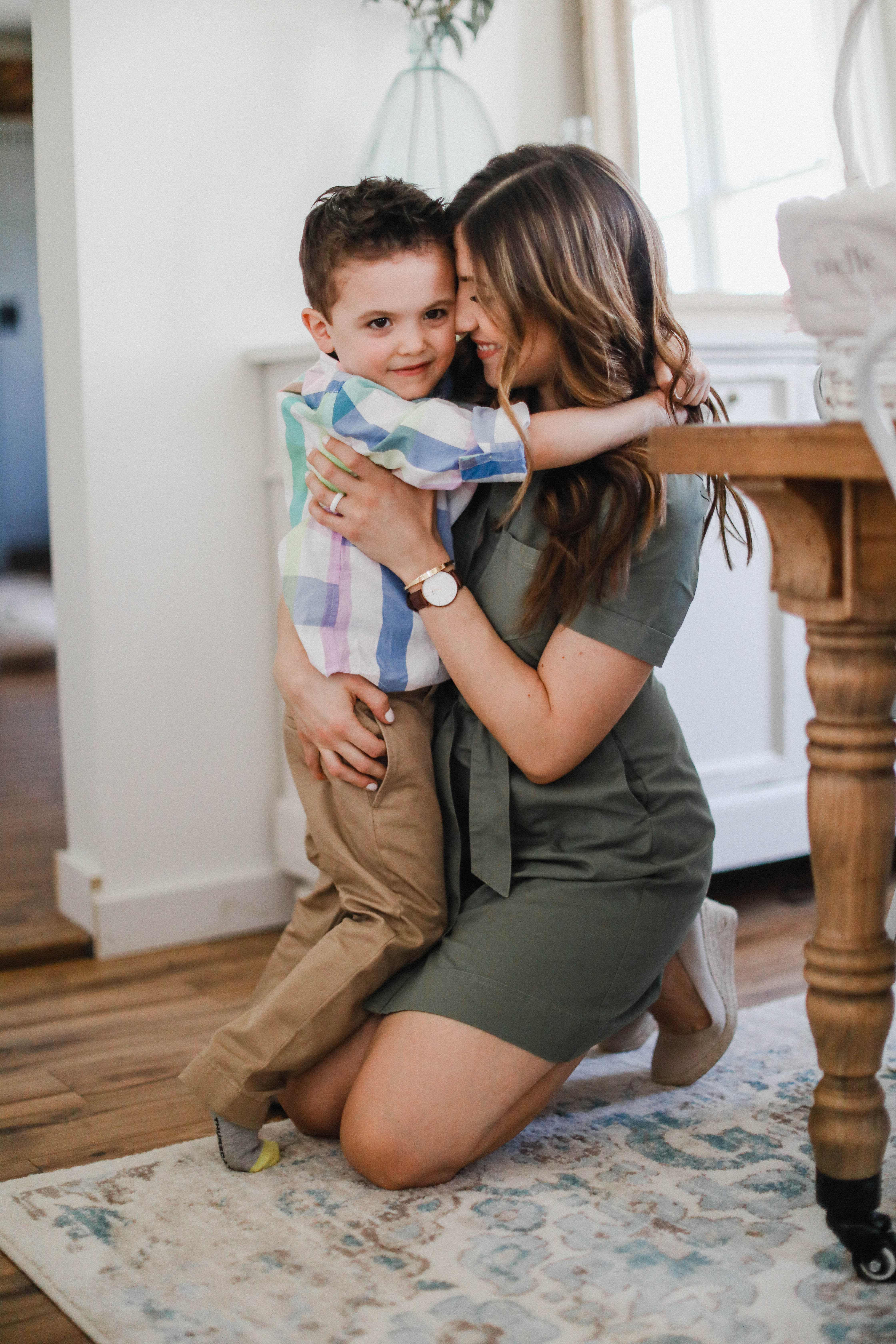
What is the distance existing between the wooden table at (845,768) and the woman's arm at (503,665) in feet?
0.88

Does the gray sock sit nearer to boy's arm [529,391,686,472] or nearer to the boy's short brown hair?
boy's arm [529,391,686,472]

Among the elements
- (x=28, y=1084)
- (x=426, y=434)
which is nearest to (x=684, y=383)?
(x=426, y=434)

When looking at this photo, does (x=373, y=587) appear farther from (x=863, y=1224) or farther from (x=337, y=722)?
(x=863, y=1224)

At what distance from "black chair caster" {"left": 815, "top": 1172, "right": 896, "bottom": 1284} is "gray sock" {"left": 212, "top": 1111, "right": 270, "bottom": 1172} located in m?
0.57

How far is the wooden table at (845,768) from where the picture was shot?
3.30 feet

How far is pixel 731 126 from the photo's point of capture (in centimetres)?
250

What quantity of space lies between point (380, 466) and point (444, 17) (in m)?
1.17

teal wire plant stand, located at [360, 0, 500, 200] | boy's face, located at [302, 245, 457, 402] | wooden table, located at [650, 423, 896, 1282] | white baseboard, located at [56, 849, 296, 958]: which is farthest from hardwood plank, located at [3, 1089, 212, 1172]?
teal wire plant stand, located at [360, 0, 500, 200]

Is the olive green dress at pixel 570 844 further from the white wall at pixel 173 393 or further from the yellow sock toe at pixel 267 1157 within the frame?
the white wall at pixel 173 393

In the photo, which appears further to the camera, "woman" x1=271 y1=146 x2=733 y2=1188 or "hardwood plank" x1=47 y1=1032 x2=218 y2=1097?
"hardwood plank" x1=47 y1=1032 x2=218 y2=1097

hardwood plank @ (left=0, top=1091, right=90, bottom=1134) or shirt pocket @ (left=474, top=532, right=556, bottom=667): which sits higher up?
shirt pocket @ (left=474, top=532, right=556, bottom=667)

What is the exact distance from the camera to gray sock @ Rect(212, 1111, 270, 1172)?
1338 millimetres

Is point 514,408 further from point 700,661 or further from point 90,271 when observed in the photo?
point 90,271

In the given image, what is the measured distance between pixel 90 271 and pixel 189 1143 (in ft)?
4.27
